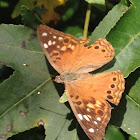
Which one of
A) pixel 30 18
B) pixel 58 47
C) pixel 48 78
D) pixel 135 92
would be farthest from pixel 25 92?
pixel 135 92

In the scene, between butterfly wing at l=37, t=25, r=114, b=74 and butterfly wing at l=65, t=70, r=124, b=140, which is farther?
butterfly wing at l=37, t=25, r=114, b=74

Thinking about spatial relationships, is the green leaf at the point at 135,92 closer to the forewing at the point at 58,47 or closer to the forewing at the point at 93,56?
the forewing at the point at 93,56

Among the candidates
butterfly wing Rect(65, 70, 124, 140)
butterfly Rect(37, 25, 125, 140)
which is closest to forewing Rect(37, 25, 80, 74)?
butterfly Rect(37, 25, 125, 140)

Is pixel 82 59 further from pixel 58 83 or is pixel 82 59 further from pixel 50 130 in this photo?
pixel 50 130

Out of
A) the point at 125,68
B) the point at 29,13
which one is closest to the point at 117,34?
the point at 125,68

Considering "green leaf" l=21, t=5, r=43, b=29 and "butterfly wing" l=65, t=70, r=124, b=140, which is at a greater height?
"green leaf" l=21, t=5, r=43, b=29

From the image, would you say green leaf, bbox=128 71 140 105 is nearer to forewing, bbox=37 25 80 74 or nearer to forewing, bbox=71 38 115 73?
forewing, bbox=71 38 115 73

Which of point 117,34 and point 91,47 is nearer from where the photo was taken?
point 117,34
